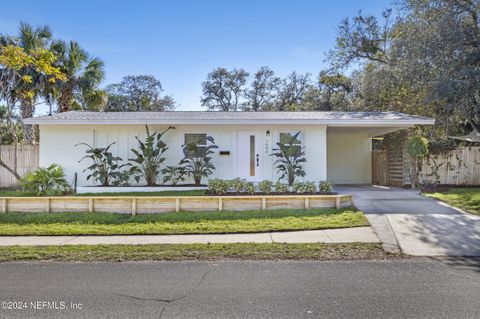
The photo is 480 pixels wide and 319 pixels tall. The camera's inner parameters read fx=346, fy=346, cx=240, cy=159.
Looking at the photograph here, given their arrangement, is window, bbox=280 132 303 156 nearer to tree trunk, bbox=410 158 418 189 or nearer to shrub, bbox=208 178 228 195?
shrub, bbox=208 178 228 195

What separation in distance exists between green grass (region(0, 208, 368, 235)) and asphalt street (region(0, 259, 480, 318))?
86.8 inches

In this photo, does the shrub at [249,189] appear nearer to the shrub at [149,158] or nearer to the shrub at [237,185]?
the shrub at [237,185]

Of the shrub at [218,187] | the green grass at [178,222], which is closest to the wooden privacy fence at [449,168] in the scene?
the green grass at [178,222]

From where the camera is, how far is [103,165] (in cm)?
1223

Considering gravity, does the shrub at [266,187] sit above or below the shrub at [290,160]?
below

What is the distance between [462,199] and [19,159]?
1712cm

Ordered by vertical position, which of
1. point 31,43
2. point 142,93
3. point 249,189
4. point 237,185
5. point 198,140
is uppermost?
point 142,93

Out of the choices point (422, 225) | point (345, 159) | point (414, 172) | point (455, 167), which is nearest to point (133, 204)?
point (422, 225)

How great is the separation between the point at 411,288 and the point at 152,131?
10.3 meters

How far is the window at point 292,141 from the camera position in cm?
1196

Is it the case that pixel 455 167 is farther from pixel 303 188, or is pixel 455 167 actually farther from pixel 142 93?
pixel 142 93

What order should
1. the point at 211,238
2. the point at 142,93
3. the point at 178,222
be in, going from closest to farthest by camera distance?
the point at 211,238
the point at 178,222
the point at 142,93

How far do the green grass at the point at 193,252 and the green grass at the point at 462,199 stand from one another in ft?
15.7

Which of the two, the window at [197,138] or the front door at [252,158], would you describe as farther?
the window at [197,138]
